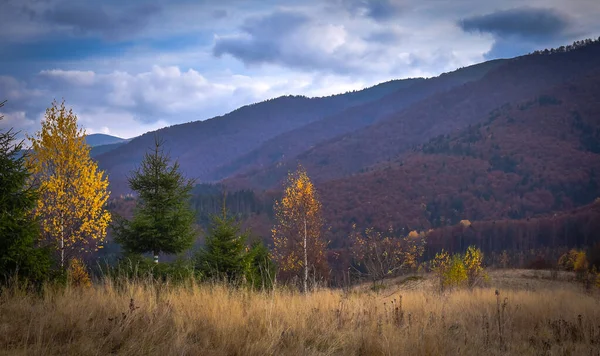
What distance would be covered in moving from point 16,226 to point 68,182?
473 inches

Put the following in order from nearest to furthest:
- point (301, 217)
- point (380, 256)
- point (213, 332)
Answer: point (213, 332)
point (380, 256)
point (301, 217)

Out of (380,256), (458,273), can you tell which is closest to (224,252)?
(380,256)

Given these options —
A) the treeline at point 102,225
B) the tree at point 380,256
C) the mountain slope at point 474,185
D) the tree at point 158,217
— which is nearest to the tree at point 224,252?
the treeline at point 102,225

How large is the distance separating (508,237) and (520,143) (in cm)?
10154

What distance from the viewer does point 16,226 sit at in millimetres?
6973

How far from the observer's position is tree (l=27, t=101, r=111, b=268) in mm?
17297

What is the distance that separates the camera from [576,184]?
161 m

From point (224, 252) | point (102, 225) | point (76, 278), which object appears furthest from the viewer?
point (102, 225)

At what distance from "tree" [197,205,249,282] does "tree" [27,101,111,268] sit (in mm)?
5343

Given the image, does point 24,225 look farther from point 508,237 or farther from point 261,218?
point 261,218

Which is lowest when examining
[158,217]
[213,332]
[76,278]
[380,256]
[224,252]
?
[380,256]

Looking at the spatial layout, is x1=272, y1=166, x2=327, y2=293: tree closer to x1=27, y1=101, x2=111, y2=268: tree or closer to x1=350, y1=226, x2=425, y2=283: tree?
x1=350, y1=226, x2=425, y2=283: tree

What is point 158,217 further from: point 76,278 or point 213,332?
point 213,332

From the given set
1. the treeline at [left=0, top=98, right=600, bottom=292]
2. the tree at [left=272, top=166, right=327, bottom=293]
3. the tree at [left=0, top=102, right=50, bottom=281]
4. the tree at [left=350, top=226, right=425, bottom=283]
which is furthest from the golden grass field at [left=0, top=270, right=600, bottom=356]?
the tree at [left=272, top=166, right=327, bottom=293]
